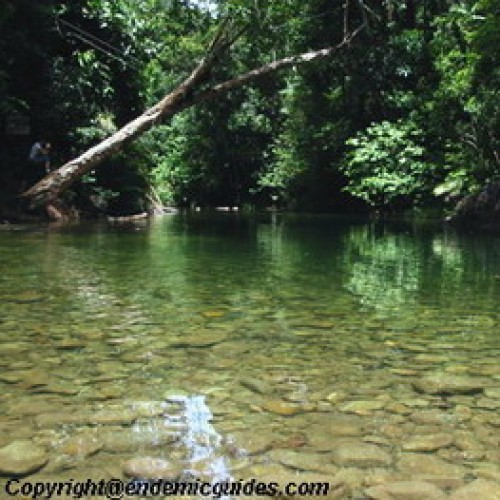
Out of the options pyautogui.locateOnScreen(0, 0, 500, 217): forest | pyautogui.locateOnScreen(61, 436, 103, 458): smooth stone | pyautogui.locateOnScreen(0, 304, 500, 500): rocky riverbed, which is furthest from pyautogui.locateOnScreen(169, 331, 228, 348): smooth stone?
pyautogui.locateOnScreen(0, 0, 500, 217): forest

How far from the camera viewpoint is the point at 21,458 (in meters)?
2.41

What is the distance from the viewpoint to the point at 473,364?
12.3ft

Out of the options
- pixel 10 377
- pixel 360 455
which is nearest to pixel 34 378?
pixel 10 377

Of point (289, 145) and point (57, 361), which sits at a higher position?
point (289, 145)

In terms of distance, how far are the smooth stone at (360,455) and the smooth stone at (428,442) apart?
0.42 ft

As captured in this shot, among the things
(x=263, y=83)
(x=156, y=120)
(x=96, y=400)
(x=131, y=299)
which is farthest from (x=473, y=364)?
(x=263, y=83)

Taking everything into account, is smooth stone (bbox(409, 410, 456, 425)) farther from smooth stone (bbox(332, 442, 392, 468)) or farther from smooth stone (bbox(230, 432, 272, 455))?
smooth stone (bbox(230, 432, 272, 455))

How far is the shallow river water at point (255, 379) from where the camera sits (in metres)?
2.40

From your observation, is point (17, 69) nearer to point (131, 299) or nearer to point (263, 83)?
point (131, 299)

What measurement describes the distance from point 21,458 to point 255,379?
136 cm

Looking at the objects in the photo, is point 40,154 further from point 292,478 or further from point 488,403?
point 292,478

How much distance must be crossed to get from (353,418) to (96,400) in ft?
4.01

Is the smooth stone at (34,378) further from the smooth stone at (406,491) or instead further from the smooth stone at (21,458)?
the smooth stone at (406,491)

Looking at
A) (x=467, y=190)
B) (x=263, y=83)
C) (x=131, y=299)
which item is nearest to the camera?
(x=131, y=299)
